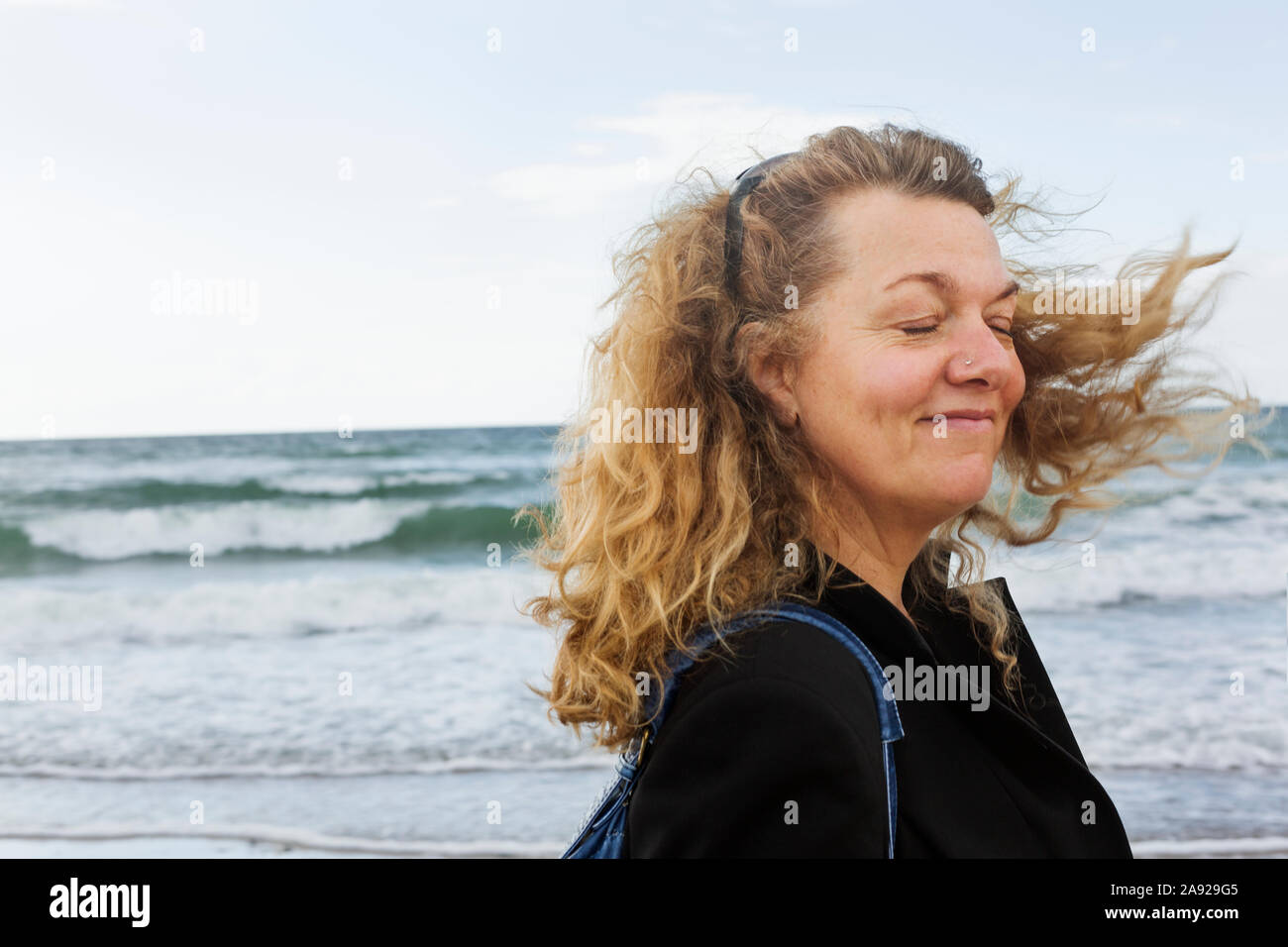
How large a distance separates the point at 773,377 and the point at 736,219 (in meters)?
0.27

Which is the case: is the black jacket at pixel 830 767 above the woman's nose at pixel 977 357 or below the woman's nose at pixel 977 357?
below

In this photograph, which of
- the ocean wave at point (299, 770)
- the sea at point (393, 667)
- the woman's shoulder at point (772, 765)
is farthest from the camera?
the ocean wave at point (299, 770)

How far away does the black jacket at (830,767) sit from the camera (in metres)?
1.23

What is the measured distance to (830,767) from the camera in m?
1.23

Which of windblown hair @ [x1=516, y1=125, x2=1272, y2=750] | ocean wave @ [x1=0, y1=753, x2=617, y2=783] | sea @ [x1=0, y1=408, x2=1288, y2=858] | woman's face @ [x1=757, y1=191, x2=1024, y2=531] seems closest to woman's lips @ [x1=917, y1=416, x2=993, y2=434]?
woman's face @ [x1=757, y1=191, x2=1024, y2=531]

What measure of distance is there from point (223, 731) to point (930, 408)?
784cm

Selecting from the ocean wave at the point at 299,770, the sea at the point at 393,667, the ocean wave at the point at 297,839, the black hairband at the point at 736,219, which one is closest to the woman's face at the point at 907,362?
the black hairband at the point at 736,219

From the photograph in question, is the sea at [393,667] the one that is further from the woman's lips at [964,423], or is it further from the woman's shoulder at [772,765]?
the woman's shoulder at [772,765]

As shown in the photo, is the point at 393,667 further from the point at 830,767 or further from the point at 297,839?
the point at 830,767

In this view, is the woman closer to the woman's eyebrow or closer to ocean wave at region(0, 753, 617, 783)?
the woman's eyebrow

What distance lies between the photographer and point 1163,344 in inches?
88.0
